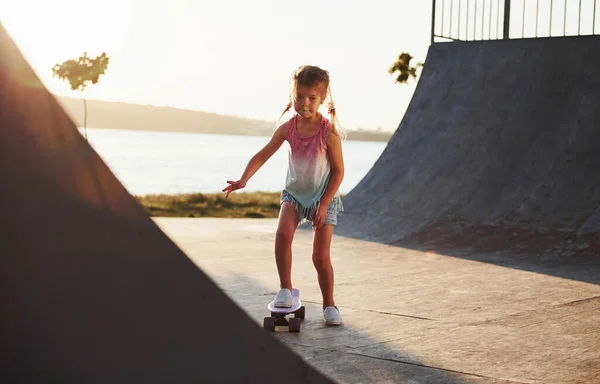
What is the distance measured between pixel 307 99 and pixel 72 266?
121 inches

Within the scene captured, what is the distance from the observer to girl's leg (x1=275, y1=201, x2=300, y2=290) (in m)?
4.68

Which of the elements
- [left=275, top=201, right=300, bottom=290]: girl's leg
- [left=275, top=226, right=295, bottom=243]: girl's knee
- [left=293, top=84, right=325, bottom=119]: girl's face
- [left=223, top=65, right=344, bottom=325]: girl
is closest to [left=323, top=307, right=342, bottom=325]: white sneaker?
[left=223, top=65, right=344, bottom=325]: girl

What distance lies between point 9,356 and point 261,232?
9132 millimetres

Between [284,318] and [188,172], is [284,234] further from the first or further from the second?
[188,172]

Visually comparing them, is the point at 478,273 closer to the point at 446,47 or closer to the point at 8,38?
the point at 446,47

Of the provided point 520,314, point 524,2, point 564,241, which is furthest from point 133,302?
point 524,2

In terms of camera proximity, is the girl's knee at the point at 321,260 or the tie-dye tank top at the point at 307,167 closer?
the tie-dye tank top at the point at 307,167

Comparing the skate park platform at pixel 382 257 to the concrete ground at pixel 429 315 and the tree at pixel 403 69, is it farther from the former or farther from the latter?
the tree at pixel 403 69

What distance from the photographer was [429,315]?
5125mm

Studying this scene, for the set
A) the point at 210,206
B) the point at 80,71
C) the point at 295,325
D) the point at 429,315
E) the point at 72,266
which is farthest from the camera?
the point at 80,71

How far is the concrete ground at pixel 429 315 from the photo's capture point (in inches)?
149

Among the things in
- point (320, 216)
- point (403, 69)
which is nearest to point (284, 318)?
point (320, 216)

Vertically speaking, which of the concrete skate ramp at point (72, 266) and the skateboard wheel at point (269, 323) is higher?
the concrete skate ramp at point (72, 266)

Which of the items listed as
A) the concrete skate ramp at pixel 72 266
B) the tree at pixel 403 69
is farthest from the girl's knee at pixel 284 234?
the tree at pixel 403 69
